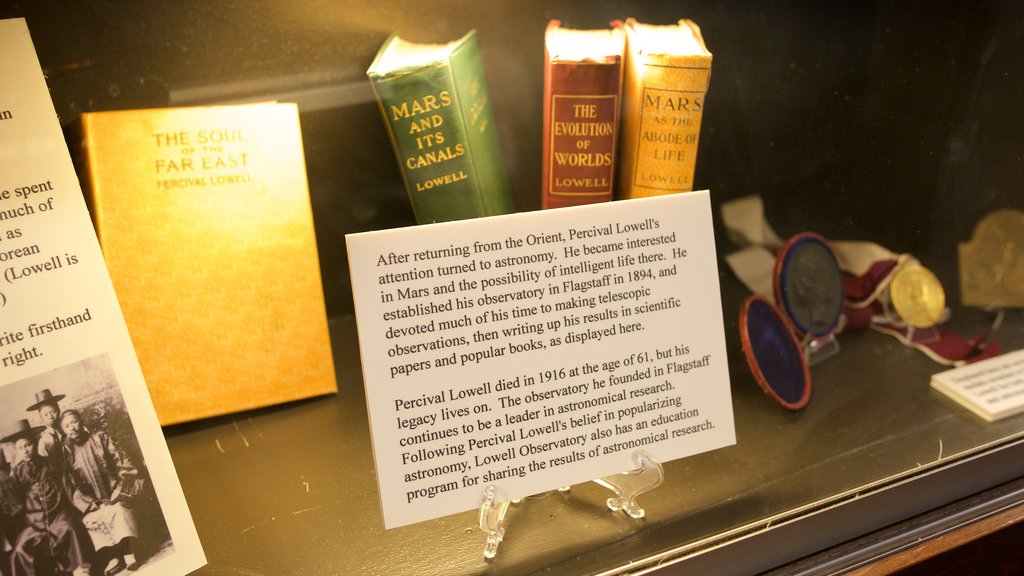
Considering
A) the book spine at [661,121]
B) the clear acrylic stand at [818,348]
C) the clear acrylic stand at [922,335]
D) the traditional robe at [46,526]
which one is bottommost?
the clear acrylic stand at [922,335]

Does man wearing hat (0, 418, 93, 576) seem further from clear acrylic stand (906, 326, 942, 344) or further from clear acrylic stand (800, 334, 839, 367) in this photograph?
clear acrylic stand (906, 326, 942, 344)

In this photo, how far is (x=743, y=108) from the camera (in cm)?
132

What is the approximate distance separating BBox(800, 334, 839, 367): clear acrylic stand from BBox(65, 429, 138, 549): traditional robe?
0.96 metres

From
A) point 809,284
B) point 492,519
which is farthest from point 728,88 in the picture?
point 492,519

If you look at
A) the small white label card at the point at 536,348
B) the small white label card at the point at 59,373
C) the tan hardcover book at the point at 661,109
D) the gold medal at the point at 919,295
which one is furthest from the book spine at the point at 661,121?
the small white label card at the point at 59,373

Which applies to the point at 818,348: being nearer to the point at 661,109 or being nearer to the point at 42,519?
the point at 661,109

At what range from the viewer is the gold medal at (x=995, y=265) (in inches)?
50.7

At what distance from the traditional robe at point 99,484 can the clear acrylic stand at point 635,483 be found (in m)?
0.50

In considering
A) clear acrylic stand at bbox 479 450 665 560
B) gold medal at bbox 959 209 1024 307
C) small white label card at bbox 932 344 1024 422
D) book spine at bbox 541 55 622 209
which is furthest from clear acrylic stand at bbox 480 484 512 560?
gold medal at bbox 959 209 1024 307

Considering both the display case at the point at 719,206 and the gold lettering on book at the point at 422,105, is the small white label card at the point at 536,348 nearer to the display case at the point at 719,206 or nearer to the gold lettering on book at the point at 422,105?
the display case at the point at 719,206

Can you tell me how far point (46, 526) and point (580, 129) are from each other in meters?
0.71

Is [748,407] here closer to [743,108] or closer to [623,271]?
[623,271]

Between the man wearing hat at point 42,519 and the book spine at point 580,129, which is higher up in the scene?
the book spine at point 580,129

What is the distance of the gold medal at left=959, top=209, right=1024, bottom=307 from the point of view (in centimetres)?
129
